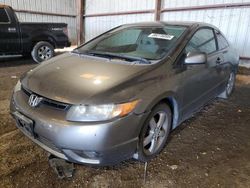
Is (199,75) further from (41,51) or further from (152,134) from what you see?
(41,51)

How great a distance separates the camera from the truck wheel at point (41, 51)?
306 inches

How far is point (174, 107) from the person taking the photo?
278 centimetres

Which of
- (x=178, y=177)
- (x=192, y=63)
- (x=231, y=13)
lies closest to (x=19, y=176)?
(x=178, y=177)

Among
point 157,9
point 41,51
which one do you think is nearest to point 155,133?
point 41,51

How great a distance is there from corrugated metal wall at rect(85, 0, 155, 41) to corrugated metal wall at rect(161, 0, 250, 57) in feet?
5.25

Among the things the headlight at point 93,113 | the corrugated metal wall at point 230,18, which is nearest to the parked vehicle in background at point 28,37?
the corrugated metal wall at point 230,18

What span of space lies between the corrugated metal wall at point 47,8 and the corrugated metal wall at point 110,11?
936 millimetres

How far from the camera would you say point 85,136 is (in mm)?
→ 1976

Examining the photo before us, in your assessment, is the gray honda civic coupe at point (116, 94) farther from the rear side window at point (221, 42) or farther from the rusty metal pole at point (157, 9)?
→ the rusty metal pole at point (157, 9)

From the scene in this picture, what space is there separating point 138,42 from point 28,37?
5441 mm

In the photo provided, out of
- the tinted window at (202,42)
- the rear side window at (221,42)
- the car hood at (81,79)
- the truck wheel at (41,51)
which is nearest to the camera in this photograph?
the car hood at (81,79)

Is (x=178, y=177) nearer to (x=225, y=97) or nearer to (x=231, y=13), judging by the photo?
(x=225, y=97)

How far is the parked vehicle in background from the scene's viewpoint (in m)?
7.14

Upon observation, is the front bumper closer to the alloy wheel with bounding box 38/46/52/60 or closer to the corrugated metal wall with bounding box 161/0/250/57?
the alloy wheel with bounding box 38/46/52/60
